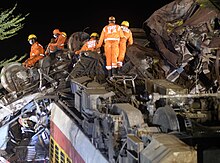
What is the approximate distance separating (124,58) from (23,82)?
3479 mm

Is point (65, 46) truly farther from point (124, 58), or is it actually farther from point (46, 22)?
point (46, 22)

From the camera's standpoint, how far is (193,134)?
176 inches

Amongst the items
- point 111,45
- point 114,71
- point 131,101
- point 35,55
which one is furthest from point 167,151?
point 35,55

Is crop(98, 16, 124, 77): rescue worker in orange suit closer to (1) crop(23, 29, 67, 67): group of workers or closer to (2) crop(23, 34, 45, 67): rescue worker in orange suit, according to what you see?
(1) crop(23, 29, 67, 67): group of workers

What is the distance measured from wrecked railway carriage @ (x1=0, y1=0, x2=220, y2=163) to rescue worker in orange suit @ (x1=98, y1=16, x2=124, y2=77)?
39 cm

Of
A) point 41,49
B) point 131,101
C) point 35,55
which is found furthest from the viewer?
point 41,49

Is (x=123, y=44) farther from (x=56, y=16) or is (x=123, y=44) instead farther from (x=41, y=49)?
(x=56, y=16)

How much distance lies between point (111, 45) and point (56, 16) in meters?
20.5

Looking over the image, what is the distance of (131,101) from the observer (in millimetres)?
7008

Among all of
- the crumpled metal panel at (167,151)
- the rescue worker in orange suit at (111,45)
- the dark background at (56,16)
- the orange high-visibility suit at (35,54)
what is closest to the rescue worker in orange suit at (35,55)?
the orange high-visibility suit at (35,54)

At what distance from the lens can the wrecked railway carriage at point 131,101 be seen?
476cm

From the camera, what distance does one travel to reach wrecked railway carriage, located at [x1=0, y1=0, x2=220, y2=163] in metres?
4.76

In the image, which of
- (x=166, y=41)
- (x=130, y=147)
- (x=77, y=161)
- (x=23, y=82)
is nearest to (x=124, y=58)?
(x=166, y=41)

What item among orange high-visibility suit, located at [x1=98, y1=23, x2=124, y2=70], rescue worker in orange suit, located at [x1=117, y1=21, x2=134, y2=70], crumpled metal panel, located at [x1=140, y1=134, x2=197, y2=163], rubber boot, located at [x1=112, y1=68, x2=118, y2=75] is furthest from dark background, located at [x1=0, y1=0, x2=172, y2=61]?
crumpled metal panel, located at [x1=140, y1=134, x2=197, y2=163]
